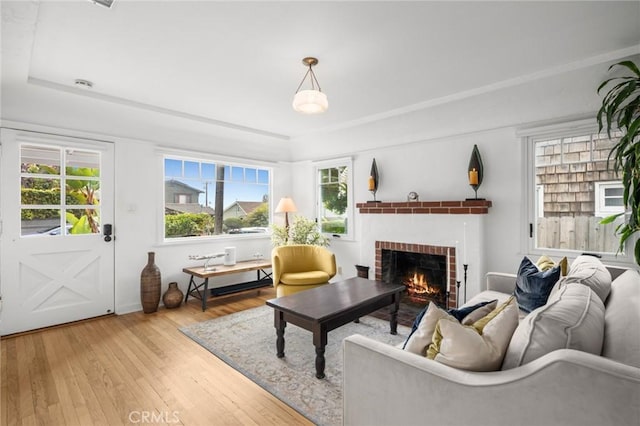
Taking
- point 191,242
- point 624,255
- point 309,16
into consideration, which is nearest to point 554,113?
point 624,255

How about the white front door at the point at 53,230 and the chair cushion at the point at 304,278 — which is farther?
the chair cushion at the point at 304,278

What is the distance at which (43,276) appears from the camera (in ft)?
11.2

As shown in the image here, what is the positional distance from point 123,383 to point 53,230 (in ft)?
7.33

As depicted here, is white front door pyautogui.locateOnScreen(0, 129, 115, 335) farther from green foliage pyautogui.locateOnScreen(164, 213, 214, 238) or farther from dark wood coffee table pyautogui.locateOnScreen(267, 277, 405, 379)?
dark wood coffee table pyautogui.locateOnScreen(267, 277, 405, 379)

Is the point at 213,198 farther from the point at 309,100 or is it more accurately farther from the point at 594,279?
the point at 594,279

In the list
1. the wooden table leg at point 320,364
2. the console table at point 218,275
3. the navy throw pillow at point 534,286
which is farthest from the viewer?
the console table at point 218,275

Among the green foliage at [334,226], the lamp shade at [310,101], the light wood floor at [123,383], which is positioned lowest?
the light wood floor at [123,383]

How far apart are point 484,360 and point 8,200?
4.41 m

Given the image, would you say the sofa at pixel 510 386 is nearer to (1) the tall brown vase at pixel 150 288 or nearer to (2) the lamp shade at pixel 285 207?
(1) the tall brown vase at pixel 150 288

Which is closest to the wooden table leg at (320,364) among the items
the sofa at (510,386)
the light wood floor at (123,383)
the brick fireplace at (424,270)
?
the light wood floor at (123,383)

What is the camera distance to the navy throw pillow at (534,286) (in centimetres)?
215

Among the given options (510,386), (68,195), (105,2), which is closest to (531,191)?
(510,386)

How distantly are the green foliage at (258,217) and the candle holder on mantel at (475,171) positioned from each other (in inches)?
137

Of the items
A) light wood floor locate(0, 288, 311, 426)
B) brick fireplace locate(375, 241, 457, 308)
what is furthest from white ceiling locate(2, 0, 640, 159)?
light wood floor locate(0, 288, 311, 426)
